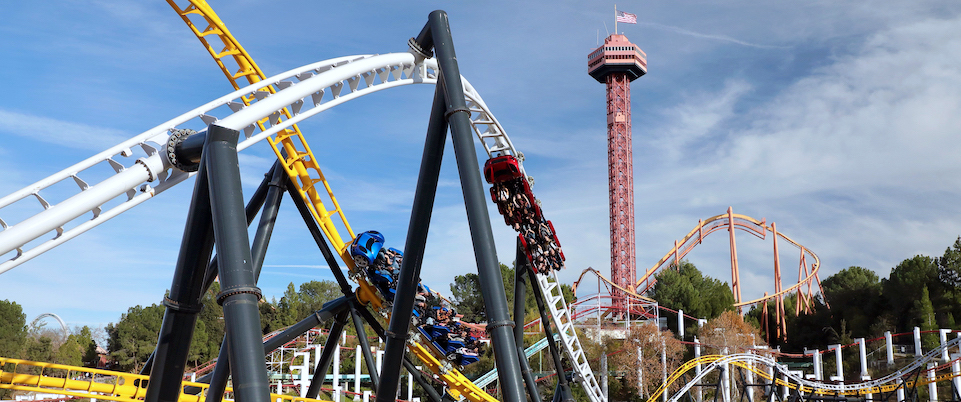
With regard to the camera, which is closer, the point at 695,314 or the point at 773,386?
the point at 773,386

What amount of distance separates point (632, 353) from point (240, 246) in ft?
93.8

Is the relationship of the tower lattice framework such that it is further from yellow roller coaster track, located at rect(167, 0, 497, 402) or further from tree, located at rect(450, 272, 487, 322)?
yellow roller coaster track, located at rect(167, 0, 497, 402)

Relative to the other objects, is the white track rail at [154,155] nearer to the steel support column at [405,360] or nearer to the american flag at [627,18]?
A: the steel support column at [405,360]

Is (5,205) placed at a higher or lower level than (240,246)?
higher

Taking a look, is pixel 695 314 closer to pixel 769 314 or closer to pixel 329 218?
pixel 769 314

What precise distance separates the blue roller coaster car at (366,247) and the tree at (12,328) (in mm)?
34256

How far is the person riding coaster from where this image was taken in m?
11.9

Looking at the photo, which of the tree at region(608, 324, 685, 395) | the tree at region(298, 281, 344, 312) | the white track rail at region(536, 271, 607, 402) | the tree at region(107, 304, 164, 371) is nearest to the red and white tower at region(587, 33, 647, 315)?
the tree at region(608, 324, 685, 395)

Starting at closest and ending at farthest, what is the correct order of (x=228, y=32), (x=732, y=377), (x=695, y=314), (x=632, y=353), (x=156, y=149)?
1. (x=156, y=149)
2. (x=228, y=32)
3. (x=732, y=377)
4. (x=632, y=353)
5. (x=695, y=314)

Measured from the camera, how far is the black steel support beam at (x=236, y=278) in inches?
161

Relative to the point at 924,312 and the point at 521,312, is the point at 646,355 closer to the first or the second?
the point at 924,312

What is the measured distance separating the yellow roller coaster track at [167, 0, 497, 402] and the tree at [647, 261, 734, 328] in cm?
2902

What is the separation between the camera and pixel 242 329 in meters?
4.21

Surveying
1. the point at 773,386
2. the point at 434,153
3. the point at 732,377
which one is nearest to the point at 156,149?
the point at 434,153
